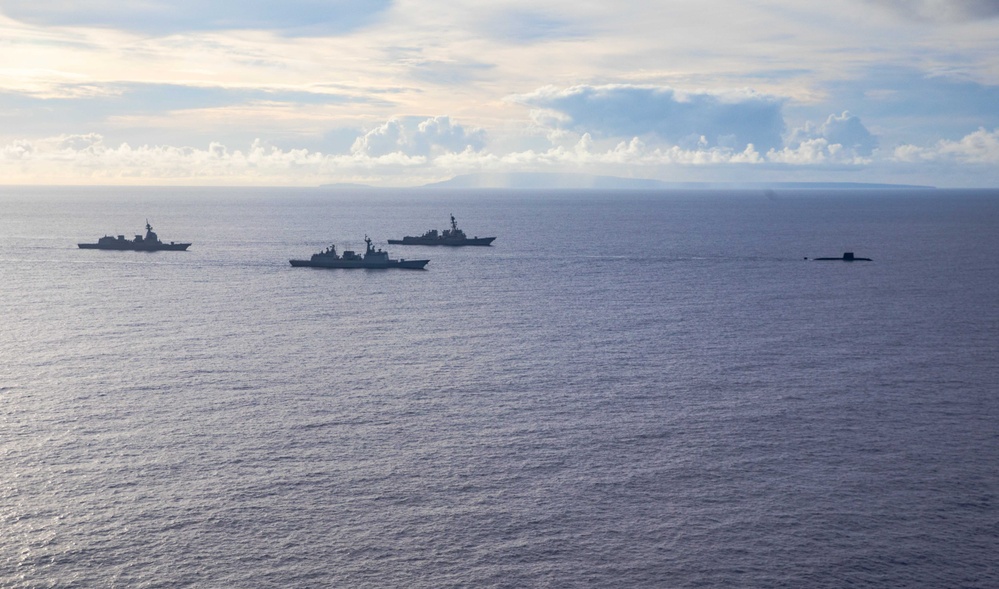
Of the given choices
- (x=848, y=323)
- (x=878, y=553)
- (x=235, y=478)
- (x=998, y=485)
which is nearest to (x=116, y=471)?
(x=235, y=478)

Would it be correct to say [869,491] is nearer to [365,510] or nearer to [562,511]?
[562,511]

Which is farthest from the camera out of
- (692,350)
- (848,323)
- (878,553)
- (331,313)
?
(331,313)

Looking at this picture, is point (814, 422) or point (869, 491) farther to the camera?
point (814, 422)

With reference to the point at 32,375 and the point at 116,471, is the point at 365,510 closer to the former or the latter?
the point at 116,471

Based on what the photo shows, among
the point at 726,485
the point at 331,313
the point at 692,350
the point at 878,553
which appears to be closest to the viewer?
the point at 878,553

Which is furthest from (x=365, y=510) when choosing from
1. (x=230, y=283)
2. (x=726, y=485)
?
(x=230, y=283)

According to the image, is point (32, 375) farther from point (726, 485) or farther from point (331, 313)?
point (726, 485)

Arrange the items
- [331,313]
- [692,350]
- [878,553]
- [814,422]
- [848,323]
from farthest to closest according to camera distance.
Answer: [331,313] < [848,323] < [692,350] < [814,422] < [878,553]

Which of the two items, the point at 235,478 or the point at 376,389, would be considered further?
the point at 376,389

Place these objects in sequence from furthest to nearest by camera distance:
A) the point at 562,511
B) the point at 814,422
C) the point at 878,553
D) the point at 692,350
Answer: the point at 692,350, the point at 814,422, the point at 562,511, the point at 878,553
